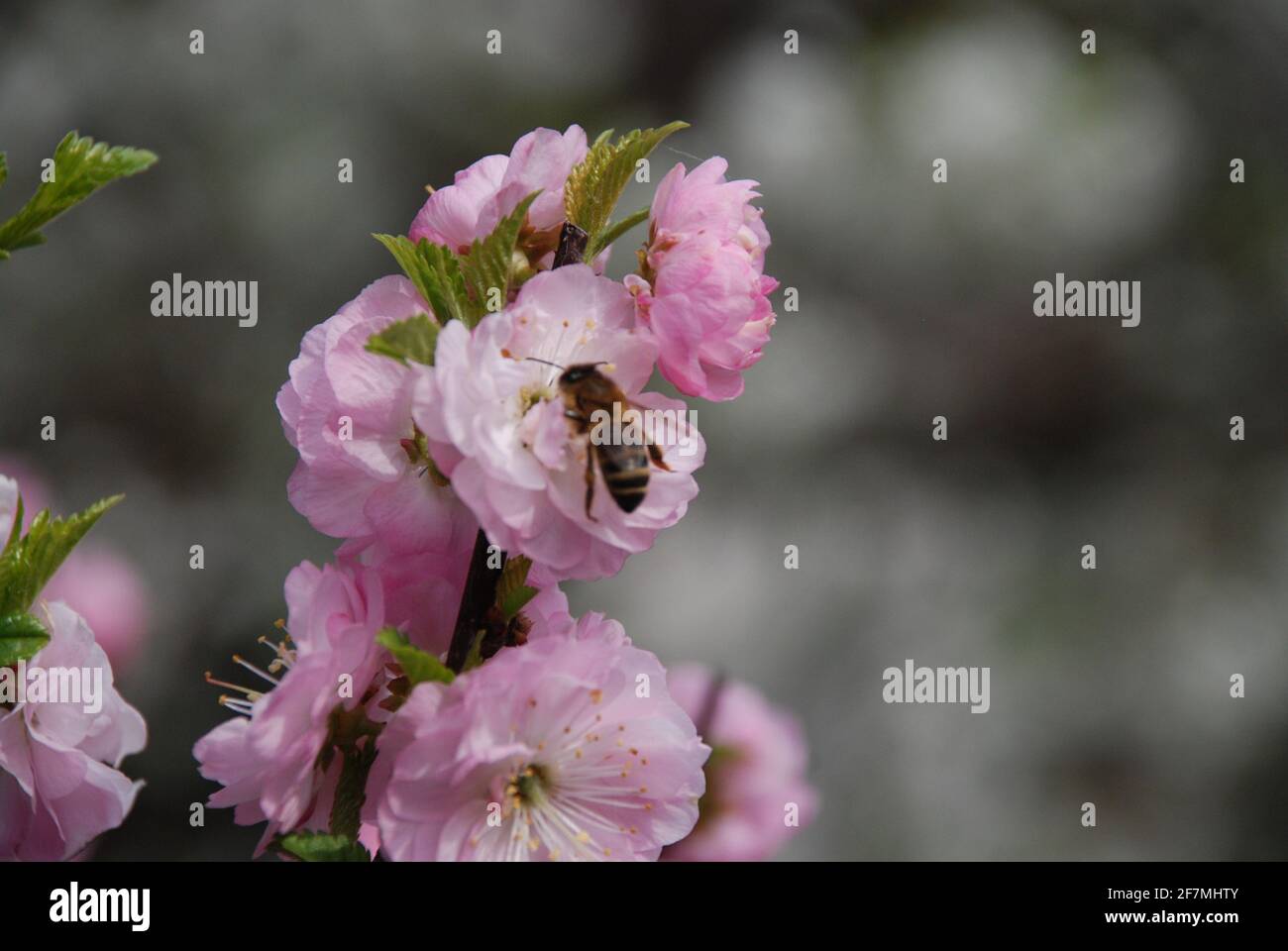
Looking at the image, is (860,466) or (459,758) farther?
(860,466)

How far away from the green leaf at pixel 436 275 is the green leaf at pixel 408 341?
0.07ft

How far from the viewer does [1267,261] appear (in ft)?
5.92

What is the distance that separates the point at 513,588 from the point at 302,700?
81 mm

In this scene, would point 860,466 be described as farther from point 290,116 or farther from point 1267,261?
point 290,116

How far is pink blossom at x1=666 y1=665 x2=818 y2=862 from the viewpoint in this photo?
777mm

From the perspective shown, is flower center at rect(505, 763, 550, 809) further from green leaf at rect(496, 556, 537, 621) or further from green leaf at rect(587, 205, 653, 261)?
green leaf at rect(587, 205, 653, 261)

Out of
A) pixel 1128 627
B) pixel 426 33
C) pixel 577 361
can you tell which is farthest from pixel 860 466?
pixel 577 361

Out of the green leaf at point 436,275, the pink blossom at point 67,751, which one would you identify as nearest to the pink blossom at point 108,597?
the pink blossom at point 67,751

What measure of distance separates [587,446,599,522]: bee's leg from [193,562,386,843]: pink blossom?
75 mm

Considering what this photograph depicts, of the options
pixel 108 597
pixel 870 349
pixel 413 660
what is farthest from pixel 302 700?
pixel 870 349

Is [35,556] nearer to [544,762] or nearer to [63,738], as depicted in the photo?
[63,738]

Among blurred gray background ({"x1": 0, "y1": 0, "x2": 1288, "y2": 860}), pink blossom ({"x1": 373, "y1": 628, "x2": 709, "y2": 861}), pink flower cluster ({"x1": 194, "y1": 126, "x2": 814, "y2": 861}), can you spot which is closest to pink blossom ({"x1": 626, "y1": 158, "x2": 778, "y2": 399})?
pink flower cluster ({"x1": 194, "y1": 126, "x2": 814, "y2": 861})
